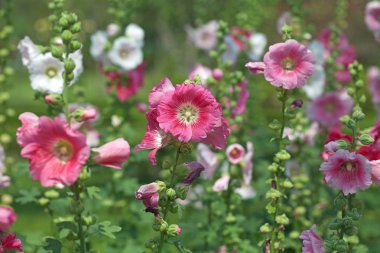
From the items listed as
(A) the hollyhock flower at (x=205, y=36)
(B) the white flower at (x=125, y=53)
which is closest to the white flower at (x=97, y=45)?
(B) the white flower at (x=125, y=53)

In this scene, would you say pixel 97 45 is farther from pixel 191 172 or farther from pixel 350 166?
pixel 350 166

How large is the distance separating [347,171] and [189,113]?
0.60 meters

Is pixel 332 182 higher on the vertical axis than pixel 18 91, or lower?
lower

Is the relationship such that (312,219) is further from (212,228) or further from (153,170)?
(153,170)

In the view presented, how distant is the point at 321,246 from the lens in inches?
96.7

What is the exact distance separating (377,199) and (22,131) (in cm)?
363

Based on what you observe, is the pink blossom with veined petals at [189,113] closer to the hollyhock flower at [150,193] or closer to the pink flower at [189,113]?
the pink flower at [189,113]

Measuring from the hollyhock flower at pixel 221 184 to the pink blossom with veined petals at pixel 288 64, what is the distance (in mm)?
1216

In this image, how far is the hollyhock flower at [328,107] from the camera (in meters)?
4.54

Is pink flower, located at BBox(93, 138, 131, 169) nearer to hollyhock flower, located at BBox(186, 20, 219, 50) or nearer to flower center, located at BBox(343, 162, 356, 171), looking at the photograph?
flower center, located at BBox(343, 162, 356, 171)

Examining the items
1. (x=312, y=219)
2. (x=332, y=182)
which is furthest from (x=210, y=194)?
(x=332, y=182)

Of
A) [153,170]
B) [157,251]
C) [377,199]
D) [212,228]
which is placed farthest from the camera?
[153,170]

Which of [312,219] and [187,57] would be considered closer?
[312,219]

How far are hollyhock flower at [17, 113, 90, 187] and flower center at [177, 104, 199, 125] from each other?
0.34m
